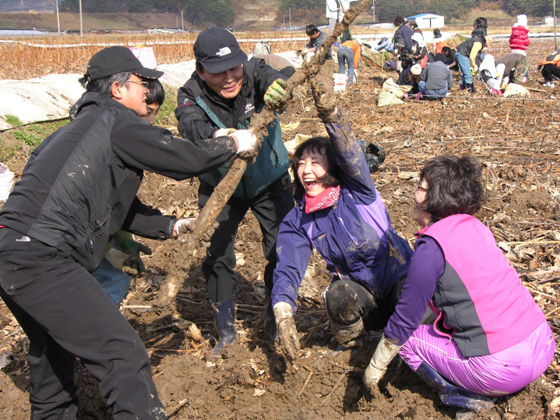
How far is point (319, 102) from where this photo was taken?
2533 mm

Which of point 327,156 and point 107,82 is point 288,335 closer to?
point 327,156

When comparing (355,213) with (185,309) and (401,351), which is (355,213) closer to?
(401,351)

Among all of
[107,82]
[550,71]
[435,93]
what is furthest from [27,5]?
[107,82]

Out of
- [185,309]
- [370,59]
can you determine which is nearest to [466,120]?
[185,309]

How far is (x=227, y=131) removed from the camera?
2.86 metres

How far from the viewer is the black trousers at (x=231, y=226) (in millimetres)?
3333

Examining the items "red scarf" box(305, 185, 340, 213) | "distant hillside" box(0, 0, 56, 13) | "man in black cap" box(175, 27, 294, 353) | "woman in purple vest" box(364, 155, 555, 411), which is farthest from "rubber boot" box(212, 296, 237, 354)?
"distant hillside" box(0, 0, 56, 13)

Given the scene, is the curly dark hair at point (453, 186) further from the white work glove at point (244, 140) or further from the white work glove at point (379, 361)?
the white work glove at point (244, 140)

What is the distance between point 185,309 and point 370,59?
57.6 ft

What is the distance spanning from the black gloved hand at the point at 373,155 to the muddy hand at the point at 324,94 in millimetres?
3824

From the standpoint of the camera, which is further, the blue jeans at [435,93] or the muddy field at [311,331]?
the blue jeans at [435,93]

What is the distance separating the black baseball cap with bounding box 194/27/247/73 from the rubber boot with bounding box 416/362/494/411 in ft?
6.56

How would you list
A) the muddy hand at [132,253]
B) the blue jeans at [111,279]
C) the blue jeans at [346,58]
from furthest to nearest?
the blue jeans at [346,58] < the muddy hand at [132,253] < the blue jeans at [111,279]

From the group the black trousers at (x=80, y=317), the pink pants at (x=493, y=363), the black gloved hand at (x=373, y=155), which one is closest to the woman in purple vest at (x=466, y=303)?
the pink pants at (x=493, y=363)
